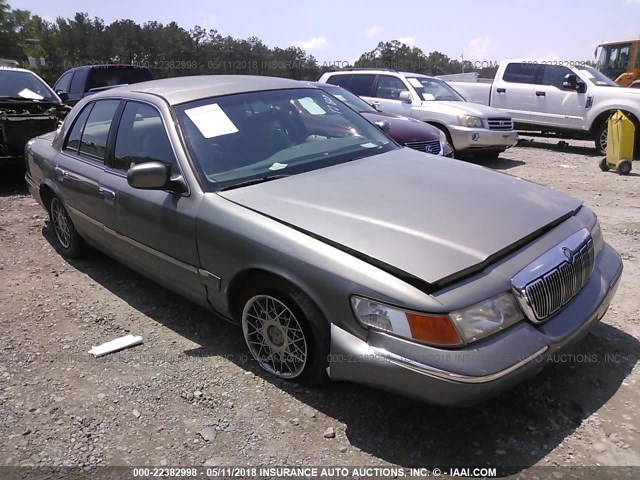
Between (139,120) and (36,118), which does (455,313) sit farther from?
(36,118)

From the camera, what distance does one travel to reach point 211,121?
3480 millimetres

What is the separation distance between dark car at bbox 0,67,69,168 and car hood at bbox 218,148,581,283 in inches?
233

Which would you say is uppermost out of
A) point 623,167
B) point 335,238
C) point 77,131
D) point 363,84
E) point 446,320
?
point 363,84

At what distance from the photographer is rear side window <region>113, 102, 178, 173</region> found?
3465mm

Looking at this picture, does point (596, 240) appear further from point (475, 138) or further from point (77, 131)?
point (475, 138)

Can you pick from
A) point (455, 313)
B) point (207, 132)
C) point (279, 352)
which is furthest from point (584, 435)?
point (207, 132)

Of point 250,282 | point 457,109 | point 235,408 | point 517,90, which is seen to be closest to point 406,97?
point 457,109

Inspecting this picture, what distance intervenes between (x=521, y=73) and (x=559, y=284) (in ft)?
35.6

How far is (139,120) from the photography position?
379cm

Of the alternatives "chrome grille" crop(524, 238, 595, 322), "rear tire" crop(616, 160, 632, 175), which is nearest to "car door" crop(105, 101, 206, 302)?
"chrome grille" crop(524, 238, 595, 322)

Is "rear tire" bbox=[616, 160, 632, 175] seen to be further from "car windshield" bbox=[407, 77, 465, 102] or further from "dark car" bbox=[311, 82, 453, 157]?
"dark car" bbox=[311, 82, 453, 157]

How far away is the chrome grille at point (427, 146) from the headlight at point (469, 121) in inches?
86.6

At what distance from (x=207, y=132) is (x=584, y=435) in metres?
2.77

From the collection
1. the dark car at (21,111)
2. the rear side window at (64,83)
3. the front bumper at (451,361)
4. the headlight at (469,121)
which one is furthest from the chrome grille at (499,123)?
the rear side window at (64,83)
